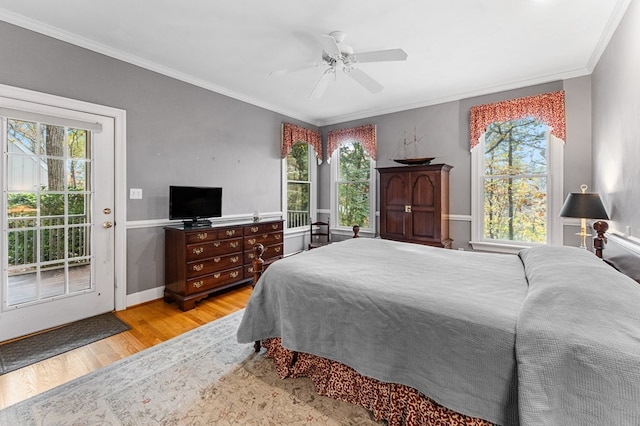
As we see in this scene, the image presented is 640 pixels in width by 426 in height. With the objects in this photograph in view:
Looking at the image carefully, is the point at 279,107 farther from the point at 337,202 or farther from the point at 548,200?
the point at 548,200

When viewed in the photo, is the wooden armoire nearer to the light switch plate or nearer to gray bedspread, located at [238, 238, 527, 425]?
gray bedspread, located at [238, 238, 527, 425]

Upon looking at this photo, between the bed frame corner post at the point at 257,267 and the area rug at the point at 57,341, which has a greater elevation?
the bed frame corner post at the point at 257,267

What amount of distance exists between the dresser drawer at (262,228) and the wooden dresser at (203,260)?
14 millimetres

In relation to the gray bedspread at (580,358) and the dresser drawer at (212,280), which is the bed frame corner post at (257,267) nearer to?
the dresser drawer at (212,280)

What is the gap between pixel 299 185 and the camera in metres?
5.48

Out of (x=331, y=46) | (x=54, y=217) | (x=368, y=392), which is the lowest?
(x=368, y=392)

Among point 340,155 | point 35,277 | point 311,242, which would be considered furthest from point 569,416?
point 340,155

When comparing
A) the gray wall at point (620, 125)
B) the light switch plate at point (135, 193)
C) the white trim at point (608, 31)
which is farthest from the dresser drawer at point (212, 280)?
the white trim at point (608, 31)

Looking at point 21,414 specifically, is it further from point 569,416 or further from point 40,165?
point 569,416

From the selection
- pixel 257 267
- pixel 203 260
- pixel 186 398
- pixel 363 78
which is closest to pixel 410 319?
pixel 257 267

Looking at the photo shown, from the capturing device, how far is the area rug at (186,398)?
162 centimetres

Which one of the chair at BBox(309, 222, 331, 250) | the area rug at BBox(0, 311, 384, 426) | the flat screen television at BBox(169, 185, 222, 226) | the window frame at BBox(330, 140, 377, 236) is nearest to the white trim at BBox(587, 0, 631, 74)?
the window frame at BBox(330, 140, 377, 236)

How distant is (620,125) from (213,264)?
408cm

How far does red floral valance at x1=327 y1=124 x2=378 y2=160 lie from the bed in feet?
10.4
